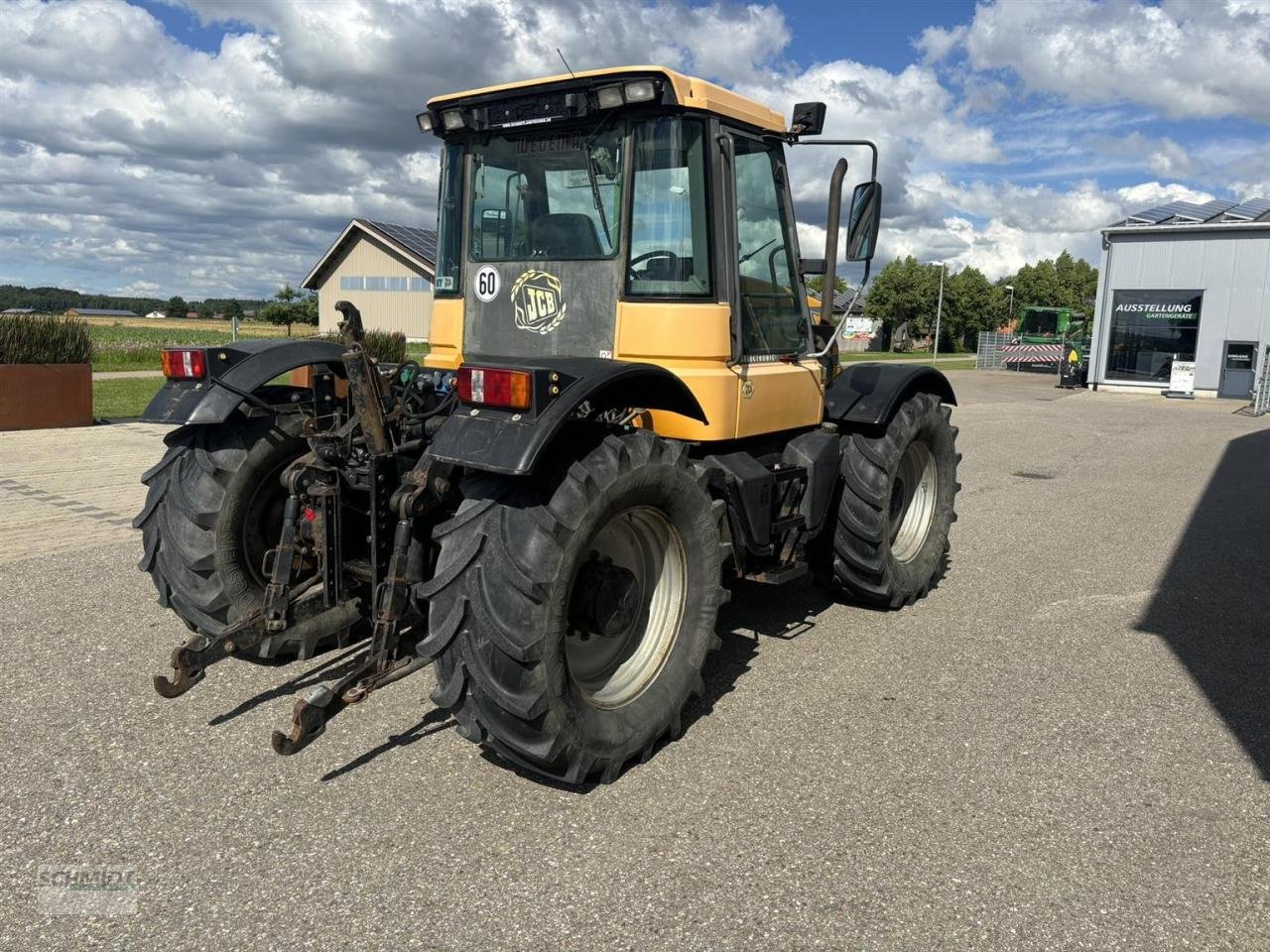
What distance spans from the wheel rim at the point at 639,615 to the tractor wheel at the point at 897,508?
5.32ft

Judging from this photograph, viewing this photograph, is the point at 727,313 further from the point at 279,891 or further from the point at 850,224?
the point at 279,891

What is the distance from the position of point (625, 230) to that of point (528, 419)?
1261mm

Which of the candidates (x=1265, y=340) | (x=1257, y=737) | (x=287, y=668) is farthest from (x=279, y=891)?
(x=1265, y=340)

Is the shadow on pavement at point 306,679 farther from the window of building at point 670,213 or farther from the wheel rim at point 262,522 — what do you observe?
the window of building at point 670,213

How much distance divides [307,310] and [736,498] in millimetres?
55580

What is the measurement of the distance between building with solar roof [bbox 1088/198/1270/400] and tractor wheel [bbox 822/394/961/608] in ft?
74.5

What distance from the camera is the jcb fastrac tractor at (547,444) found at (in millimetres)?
3236

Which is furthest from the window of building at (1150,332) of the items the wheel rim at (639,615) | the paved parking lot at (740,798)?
the wheel rim at (639,615)

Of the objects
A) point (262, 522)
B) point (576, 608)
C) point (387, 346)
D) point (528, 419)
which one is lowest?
point (576, 608)

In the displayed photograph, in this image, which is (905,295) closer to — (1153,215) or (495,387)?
(1153,215)

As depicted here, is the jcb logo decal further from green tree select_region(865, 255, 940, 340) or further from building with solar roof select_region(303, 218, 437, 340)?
green tree select_region(865, 255, 940, 340)

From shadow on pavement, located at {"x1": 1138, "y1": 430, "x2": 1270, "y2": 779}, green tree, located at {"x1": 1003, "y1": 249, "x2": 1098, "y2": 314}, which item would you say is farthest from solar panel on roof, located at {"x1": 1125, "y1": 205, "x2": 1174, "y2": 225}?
green tree, located at {"x1": 1003, "y1": 249, "x2": 1098, "y2": 314}

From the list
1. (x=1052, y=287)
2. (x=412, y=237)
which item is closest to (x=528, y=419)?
(x=412, y=237)

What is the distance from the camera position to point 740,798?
3.45m
